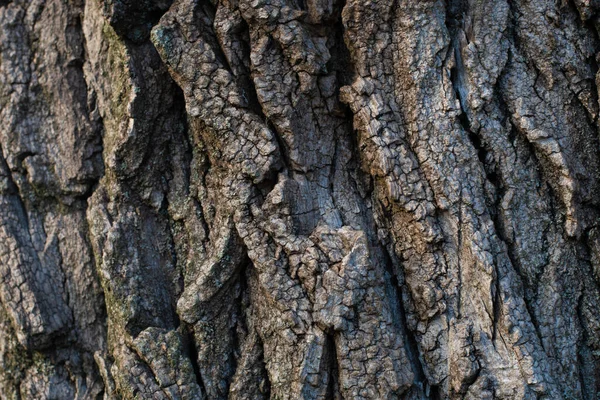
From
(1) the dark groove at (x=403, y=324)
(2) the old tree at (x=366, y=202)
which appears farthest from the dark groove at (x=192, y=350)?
(1) the dark groove at (x=403, y=324)

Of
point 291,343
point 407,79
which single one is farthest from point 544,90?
point 291,343

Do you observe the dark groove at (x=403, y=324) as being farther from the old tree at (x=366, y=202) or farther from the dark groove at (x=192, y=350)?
the dark groove at (x=192, y=350)

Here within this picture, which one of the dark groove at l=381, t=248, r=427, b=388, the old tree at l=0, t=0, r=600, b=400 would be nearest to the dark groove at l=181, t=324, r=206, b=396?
the old tree at l=0, t=0, r=600, b=400

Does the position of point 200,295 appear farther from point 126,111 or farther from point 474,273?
point 474,273

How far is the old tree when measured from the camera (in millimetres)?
1895

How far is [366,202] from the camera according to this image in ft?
6.73

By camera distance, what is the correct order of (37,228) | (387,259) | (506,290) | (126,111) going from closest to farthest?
1. (506,290)
2. (387,259)
3. (126,111)
4. (37,228)

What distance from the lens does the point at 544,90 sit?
199cm

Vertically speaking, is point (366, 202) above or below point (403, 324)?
above

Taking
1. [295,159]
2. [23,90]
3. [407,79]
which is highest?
[23,90]

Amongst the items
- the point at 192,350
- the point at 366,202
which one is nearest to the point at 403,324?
the point at 366,202

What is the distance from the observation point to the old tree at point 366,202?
6.22 ft

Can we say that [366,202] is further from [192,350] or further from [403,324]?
[192,350]

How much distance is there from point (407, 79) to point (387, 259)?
62cm
